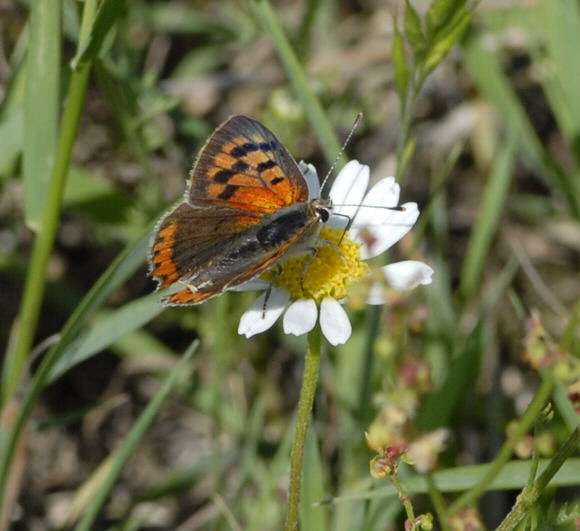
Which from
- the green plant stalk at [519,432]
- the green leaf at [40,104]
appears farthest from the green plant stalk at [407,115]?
the green leaf at [40,104]

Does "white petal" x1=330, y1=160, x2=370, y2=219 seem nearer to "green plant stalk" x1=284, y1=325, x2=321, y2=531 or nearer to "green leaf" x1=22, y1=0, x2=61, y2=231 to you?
"green plant stalk" x1=284, y1=325, x2=321, y2=531

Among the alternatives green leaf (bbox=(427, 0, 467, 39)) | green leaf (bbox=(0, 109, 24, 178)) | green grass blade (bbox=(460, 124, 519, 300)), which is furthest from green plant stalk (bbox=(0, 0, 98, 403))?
green grass blade (bbox=(460, 124, 519, 300))

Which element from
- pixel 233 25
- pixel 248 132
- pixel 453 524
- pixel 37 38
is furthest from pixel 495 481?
pixel 233 25

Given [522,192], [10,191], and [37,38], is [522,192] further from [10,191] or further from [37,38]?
[37,38]

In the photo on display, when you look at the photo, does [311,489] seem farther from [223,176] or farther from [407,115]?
[407,115]

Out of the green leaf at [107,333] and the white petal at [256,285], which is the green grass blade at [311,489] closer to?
the white petal at [256,285]

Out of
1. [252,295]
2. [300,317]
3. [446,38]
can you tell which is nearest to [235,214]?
[300,317]
